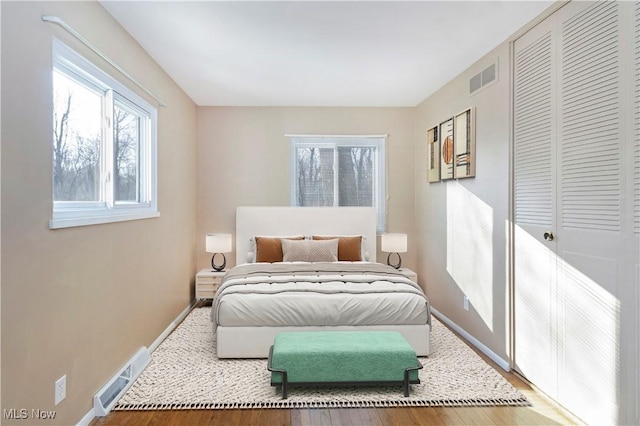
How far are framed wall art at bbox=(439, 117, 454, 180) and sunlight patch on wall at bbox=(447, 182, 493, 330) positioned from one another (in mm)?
139

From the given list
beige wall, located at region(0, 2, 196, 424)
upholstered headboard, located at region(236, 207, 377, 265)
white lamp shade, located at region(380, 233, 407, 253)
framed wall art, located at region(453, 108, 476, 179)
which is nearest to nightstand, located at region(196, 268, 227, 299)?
upholstered headboard, located at region(236, 207, 377, 265)

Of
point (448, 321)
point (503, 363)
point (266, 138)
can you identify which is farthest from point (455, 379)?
point (266, 138)

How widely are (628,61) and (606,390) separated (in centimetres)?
174

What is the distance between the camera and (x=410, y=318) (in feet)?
11.1

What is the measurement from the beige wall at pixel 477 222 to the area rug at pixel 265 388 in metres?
0.49

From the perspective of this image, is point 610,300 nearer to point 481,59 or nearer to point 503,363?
point 503,363

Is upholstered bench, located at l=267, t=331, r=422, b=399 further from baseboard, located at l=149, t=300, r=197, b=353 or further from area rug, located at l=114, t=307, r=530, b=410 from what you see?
baseboard, located at l=149, t=300, r=197, b=353

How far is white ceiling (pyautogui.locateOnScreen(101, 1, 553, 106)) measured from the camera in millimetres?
2754

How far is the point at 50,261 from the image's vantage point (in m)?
2.05

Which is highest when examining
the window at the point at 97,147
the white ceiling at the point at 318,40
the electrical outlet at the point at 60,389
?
the white ceiling at the point at 318,40

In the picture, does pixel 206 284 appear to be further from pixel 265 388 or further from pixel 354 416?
pixel 354 416

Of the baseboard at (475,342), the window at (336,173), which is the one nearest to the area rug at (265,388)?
the baseboard at (475,342)

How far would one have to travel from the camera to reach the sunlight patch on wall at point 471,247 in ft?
11.7

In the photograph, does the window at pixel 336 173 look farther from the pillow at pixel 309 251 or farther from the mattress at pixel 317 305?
the mattress at pixel 317 305
